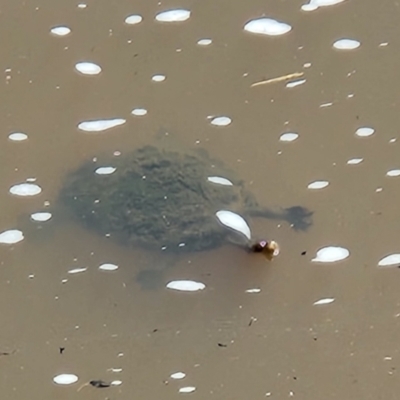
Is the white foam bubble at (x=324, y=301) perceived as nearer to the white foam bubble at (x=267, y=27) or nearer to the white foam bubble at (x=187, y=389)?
the white foam bubble at (x=187, y=389)

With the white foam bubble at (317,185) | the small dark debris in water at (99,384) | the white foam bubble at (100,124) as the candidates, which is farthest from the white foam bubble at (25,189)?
the white foam bubble at (317,185)

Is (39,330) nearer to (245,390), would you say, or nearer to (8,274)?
(8,274)

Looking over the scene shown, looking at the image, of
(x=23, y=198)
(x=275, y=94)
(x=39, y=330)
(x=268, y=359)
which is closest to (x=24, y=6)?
(x=23, y=198)

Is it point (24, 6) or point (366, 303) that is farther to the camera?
point (24, 6)

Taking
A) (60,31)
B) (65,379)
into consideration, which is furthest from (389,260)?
(60,31)

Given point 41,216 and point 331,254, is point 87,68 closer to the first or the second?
point 41,216

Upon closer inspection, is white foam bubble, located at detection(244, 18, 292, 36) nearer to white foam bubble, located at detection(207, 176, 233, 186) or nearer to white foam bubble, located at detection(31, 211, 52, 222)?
white foam bubble, located at detection(207, 176, 233, 186)
